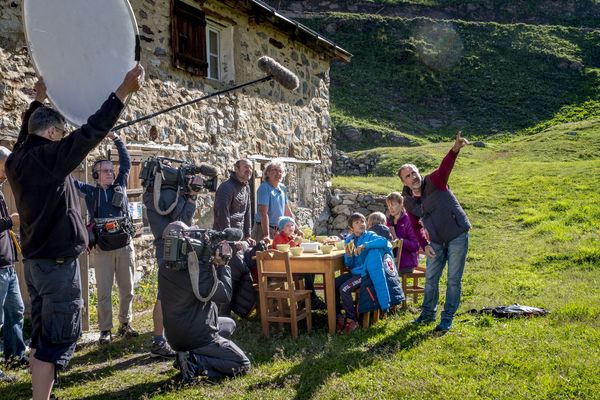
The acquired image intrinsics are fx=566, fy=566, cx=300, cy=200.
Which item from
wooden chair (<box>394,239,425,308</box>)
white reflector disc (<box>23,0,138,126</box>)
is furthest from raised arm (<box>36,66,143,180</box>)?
wooden chair (<box>394,239,425,308</box>)

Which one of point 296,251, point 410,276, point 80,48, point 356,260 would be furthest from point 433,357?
point 80,48

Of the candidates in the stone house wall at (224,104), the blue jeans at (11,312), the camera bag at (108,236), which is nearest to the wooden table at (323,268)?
the camera bag at (108,236)

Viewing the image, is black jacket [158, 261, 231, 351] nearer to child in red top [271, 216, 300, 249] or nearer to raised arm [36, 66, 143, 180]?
raised arm [36, 66, 143, 180]

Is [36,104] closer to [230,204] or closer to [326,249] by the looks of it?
[230,204]

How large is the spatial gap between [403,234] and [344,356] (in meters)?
2.31

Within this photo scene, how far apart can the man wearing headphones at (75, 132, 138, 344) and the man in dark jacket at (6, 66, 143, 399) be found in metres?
1.61

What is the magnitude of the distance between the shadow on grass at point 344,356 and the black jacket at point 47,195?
1.69 meters

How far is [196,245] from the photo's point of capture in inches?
157

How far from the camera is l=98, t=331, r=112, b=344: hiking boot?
530cm

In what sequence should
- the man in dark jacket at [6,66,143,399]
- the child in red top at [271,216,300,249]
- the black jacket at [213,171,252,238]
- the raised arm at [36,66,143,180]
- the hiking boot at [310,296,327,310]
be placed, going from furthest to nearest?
the hiking boot at [310,296,327,310] → the child in red top at [271,216,300,249] → the black jacket at [213,171,252,238] → the man in dark jacket at [6,66,143,399] → the raised arm at [36,66,143,180]

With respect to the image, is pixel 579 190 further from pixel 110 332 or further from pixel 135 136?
pixel 110 332

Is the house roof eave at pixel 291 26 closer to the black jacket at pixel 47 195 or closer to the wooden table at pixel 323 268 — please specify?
the wooden table at pixel 323 268

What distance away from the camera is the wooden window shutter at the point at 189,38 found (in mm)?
7863

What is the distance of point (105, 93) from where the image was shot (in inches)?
140
